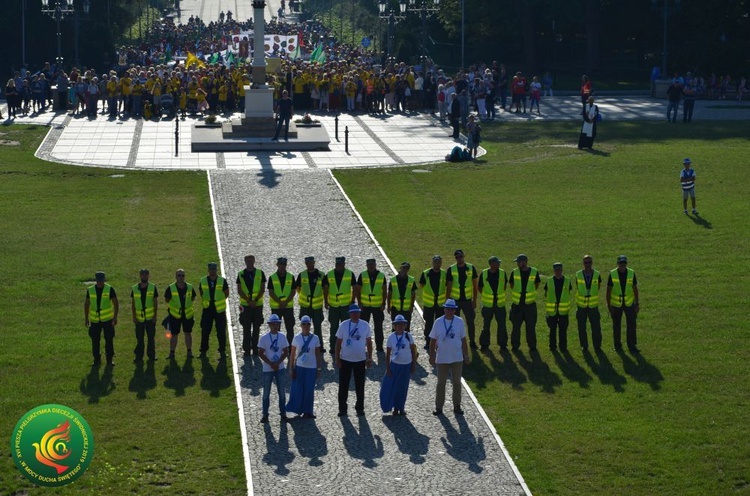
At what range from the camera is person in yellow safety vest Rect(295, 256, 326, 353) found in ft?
65.5

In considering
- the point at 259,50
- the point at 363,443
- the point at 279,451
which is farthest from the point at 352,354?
the point at 259,50

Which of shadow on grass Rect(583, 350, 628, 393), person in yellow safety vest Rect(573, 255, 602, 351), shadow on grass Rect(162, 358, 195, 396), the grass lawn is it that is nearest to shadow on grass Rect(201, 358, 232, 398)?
shadow on grass Rect(162, 358, 195, 396)

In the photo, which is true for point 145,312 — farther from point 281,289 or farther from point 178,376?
point 281,289

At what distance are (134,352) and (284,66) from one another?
37370mm

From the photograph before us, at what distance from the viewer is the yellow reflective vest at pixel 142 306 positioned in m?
19.6

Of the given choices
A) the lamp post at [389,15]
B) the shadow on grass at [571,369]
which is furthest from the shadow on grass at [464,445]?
the lamp post at [389,15]

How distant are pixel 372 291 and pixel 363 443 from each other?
4294mm

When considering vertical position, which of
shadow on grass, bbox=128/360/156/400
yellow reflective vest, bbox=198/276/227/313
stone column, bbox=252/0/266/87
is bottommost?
shadow on grass, bbox=128/360/156/400

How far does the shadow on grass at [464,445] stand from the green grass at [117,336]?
8.44 ft

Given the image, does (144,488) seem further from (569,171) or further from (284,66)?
(284,66)

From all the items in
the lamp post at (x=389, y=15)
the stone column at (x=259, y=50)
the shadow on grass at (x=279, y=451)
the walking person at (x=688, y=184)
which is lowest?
the shadow on grass at (x=279, y=451)

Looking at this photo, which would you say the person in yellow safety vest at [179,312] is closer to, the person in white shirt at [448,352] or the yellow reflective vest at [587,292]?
the person in white shirt at [448,352]

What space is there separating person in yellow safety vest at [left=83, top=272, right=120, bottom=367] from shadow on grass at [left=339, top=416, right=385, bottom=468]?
4316 mm

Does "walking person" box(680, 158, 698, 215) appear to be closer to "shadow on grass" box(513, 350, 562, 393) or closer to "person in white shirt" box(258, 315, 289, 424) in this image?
"shadow on grass" box(513, 350, 562, 393)
